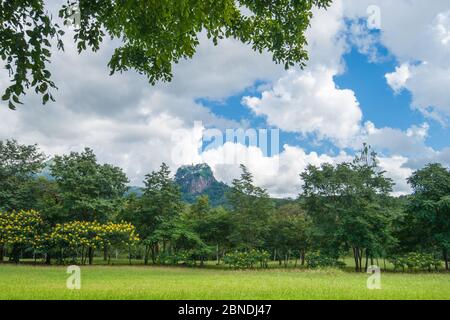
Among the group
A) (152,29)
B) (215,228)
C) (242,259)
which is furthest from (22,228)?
(152,29)

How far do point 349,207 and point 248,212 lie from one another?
8.77m

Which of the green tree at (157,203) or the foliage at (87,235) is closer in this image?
Answer: the foliage at (87,235)

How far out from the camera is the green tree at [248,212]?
35031 millimetres

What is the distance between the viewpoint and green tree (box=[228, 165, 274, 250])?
115 ft

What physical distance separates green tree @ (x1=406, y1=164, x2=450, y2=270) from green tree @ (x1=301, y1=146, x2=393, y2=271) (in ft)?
6.87

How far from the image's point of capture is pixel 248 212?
3531cm

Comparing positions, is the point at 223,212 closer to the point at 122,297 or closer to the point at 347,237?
the point at 347,237

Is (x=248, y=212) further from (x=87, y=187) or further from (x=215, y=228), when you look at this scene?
(x=87, y=187)

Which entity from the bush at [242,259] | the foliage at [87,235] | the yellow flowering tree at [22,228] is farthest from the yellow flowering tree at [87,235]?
the bush at [242,259]

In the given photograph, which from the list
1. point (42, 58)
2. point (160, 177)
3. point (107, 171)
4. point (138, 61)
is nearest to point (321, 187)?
point (160, 177)

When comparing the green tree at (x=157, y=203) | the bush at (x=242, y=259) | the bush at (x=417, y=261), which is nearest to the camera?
the bush at (x=417, y=261)

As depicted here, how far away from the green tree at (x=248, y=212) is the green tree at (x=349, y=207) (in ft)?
12.8

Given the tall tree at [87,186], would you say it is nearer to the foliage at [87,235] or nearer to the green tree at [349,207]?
the foliage at [87,235]

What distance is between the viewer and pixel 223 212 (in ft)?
126
